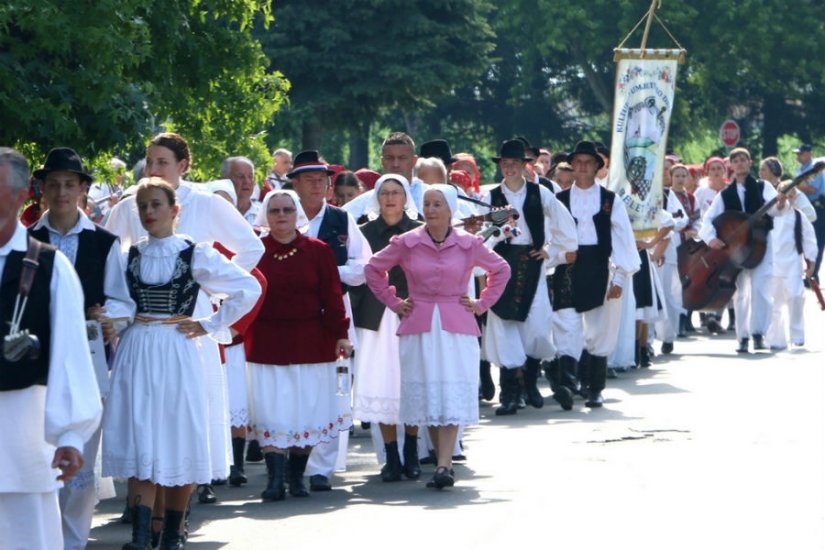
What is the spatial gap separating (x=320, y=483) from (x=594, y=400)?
485cm

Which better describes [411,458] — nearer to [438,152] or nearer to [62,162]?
[62,162]


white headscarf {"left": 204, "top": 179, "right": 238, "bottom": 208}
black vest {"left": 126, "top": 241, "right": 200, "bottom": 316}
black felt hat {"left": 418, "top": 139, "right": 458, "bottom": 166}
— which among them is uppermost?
black felt hat {"left": 418, "top": 139, "right": 458, "bottom": 166}

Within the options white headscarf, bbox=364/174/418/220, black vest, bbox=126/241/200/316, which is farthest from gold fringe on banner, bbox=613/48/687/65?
black vest, bbox=126/241/200/316

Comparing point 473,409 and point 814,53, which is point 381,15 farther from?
point 473,409

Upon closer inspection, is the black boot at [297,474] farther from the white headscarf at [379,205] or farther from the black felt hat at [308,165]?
the white headscarf at [379,205]

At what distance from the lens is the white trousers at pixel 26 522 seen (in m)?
6.64

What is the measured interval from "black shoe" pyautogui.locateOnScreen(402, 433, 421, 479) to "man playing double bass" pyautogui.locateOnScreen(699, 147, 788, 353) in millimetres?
9708

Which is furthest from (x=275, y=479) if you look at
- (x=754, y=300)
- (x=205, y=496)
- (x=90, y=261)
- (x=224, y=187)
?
(x=754, y=300)

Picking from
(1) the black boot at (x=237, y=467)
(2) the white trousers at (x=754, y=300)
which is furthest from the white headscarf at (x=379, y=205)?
(2) the white trousers at (x=754, y=300)

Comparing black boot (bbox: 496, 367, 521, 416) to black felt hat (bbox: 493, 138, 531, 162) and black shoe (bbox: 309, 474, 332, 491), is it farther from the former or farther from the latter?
black shoe (bbox: 309, 474, 332, 491)

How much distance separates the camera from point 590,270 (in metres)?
16.7

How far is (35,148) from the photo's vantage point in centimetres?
1222

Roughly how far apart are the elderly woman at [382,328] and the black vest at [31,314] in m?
5.91

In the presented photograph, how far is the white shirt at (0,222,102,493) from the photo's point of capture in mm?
6516
